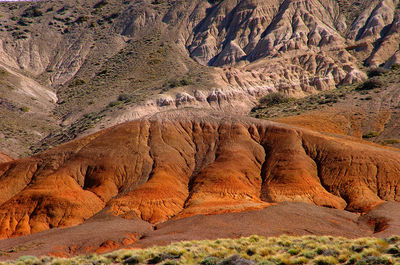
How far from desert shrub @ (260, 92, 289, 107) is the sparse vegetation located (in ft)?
198

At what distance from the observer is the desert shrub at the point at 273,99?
263ft

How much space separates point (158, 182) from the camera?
132ft

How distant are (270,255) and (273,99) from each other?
6528 cm

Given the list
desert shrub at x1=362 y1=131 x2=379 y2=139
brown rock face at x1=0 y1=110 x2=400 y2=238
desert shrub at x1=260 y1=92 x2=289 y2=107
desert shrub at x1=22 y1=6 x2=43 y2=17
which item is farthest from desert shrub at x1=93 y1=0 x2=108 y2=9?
desert shrub at x1=362 y1=131 x2=379 y2=139

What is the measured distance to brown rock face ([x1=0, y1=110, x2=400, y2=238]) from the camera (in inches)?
1457

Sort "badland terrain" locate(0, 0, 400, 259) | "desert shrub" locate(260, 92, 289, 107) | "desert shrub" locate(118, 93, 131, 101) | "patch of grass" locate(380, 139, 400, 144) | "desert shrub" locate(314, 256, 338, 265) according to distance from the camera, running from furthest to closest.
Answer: "desert shrub" locate(118, 93, 131, 101)
"desert shrub" locate(260, 92, 289, 107)
"patch of grass" locate(380, 139, 400, 144)
"badland terrain" locate(0, 0, 400, 259)
"desert shrub" locate(314, 256, 338, 265)

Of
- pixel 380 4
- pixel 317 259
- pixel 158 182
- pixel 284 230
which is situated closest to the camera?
pixel 317 259

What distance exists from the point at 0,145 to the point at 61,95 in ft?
97.9

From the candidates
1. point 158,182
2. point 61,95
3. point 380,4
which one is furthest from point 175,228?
point 380,4

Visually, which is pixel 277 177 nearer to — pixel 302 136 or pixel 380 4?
pixel 302 136

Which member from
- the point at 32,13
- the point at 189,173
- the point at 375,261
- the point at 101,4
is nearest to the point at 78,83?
the point at 32,13

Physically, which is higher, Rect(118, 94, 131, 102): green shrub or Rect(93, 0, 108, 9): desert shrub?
Rect(93, 0, 108, 9): desert shrub

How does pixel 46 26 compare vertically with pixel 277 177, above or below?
above

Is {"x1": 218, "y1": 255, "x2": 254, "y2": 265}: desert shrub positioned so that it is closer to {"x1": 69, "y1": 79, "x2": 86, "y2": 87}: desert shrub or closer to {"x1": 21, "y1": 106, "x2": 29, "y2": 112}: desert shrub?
{"x1": 21, "y1": 106, "x2": 29, "y2": 112}: desert shrub
